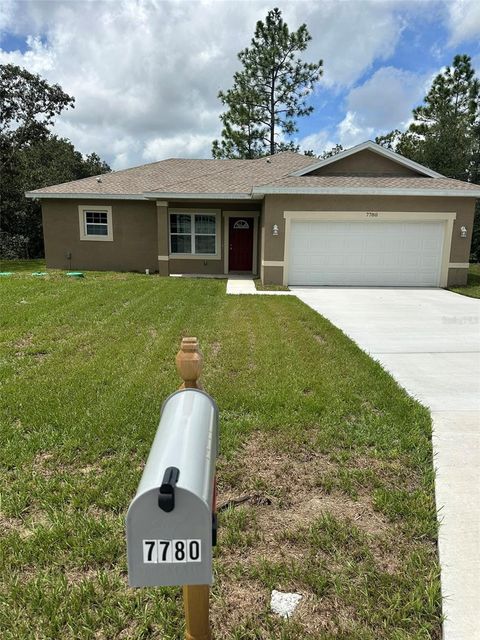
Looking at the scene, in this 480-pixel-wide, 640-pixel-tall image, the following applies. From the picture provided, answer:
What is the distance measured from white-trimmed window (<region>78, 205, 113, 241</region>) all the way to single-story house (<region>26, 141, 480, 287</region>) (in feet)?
0.13

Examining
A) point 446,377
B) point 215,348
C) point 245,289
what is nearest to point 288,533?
point 446,377

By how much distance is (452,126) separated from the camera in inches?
1035

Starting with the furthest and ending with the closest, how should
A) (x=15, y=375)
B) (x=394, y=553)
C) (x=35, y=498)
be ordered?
(x=15, y=375) → (x=35, y=498) → (x=394, y=553)

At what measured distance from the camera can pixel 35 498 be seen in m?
2.88

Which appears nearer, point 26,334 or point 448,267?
point 26,334

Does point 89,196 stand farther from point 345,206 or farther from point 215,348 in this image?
point 215,348

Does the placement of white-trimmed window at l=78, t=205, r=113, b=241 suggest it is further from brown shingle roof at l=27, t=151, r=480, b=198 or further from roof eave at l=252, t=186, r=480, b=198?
roof eave at l=252, t=186, r=480, b=198

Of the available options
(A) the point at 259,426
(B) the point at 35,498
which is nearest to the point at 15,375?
(B) the point at 35,498

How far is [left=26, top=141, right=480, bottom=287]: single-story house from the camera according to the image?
44.8 ft

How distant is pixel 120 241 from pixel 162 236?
233 cm

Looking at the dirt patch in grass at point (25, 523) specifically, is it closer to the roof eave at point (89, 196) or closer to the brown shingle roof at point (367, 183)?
the brown shingle roof at point (367, 183)

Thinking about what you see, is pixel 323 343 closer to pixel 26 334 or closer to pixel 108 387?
pixel 108 387

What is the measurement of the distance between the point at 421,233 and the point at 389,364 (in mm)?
9622

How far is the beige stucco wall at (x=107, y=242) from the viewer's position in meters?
17.0
